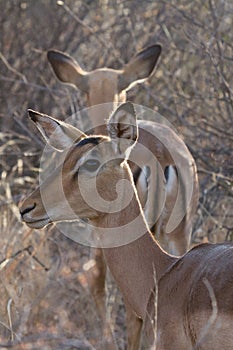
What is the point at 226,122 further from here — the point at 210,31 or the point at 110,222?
the point at 110,222

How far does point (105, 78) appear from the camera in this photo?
718 centimetres

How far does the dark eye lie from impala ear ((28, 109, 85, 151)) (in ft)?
0.85

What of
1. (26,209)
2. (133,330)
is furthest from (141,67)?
(26,209)

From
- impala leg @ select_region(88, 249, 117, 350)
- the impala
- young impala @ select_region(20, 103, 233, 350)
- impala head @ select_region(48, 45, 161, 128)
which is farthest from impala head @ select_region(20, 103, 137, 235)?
impala head @ select_region(48, 45, 161, 128)

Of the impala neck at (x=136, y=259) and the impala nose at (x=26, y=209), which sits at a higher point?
the impala nose at (x=26, y=209)

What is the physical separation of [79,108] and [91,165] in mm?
3747

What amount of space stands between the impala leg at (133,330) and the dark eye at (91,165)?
4.02ft

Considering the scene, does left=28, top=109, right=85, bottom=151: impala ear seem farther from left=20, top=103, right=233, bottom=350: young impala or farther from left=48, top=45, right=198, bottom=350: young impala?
left=48, top=45, right=198, bottom=350: young impala

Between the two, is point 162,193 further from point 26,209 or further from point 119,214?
point 26,209

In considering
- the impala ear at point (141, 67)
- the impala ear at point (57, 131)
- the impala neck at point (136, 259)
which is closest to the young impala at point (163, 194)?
the impala ear at point (141, 67)

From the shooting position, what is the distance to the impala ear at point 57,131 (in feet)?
15.1

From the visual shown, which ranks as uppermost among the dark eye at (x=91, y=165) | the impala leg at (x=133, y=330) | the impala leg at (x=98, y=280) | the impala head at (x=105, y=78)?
the impala head at (x=105, y=78)

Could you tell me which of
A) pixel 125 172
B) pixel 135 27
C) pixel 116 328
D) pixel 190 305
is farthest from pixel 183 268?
pixel 135 27

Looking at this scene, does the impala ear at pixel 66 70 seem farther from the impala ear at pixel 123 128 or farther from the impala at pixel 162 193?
the impala ear at pixel 123 128
